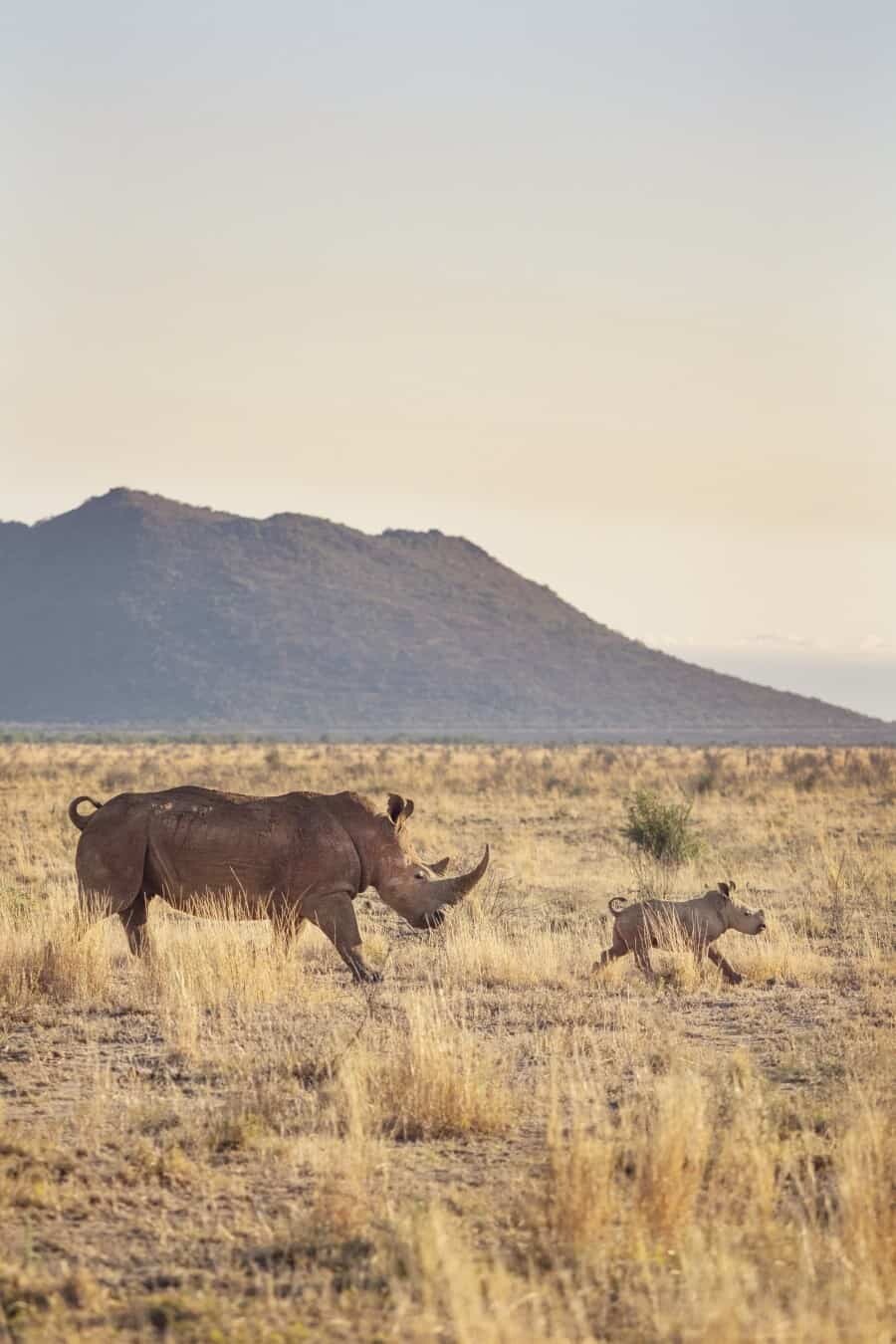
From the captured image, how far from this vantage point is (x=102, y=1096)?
8.52 m

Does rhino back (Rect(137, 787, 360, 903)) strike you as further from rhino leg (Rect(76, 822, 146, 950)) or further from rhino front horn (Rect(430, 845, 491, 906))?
rhino front horn (Rect(430, 845, 491, 906))

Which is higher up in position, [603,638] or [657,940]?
[603,638]

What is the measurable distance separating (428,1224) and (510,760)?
5577 cm

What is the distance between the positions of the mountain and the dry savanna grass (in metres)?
124

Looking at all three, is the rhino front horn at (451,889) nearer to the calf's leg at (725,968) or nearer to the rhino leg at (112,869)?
the rhino leg at (112,869)

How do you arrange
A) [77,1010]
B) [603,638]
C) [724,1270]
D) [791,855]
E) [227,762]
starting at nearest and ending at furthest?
[724,1270], [77,1010], [791,855], [227,762], [603,638]

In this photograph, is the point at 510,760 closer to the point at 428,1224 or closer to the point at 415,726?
the point at 428,1224

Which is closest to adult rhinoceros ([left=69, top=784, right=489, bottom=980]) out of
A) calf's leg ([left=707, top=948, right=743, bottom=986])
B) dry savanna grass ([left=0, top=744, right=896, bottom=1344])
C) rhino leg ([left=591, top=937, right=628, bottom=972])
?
dry savanna grass ([left=0, top=744, right=896, bottom=1344])

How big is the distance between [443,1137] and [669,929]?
17.7 ft

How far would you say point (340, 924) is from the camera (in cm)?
1225

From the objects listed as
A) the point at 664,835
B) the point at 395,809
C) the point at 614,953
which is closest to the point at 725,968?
the point at 614,953

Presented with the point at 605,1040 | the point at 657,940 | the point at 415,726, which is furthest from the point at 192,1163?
the point at 415,726

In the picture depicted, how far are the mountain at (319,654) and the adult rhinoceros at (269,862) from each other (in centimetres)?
12329

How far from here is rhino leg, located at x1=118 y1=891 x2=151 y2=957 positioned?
12.6m
